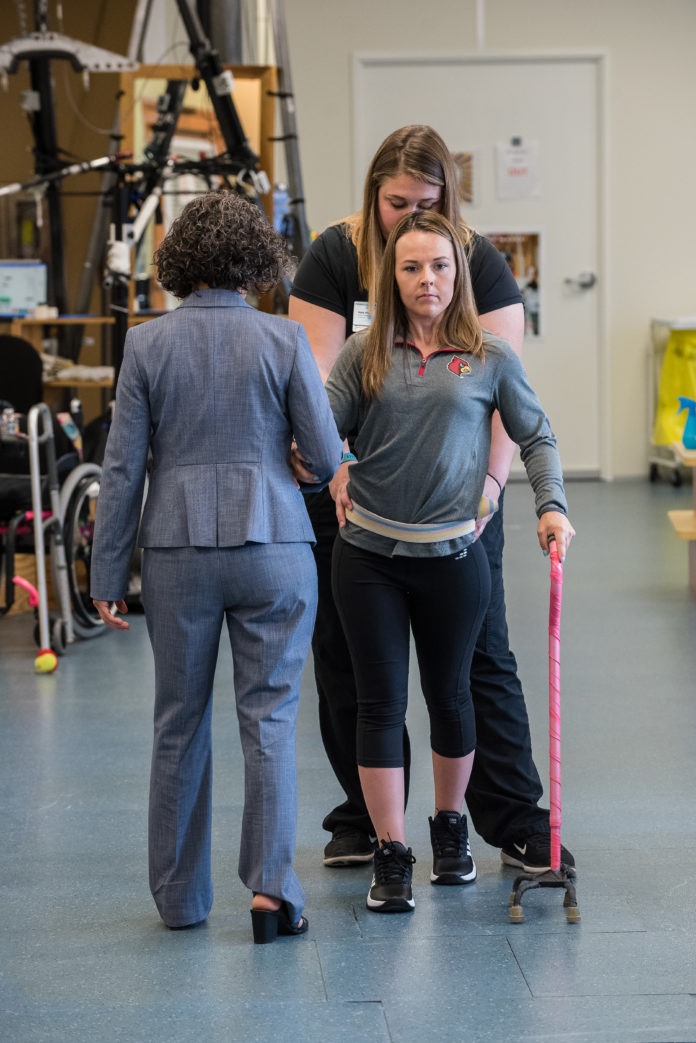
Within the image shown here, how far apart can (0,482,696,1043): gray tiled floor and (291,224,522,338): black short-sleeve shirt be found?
1.11 meters

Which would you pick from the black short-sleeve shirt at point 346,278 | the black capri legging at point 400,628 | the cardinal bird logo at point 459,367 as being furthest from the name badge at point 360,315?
the black capri legging at point 400,628

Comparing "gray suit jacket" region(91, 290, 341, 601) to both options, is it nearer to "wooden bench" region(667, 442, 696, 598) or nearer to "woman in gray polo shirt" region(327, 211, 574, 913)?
"woman in gray polo shirt" region(327, 211, 574, 913)

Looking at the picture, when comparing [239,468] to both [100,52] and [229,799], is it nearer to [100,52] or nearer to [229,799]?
[229,799]

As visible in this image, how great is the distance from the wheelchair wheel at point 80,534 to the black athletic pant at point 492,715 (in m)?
2.27

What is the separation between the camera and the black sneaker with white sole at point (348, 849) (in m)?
2.69

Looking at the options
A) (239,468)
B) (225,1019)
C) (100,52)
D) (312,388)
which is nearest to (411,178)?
(312,388)

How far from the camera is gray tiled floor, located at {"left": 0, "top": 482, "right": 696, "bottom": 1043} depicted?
80.5 inches

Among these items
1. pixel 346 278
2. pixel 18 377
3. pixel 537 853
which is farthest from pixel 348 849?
pixel 18 377

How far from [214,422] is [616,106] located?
7.13m

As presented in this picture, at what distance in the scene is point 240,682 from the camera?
90.0 inches

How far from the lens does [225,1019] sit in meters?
2.04

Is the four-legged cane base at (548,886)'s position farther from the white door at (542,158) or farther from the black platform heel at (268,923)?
the white door at (542,158)

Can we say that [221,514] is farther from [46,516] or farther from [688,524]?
[688,524]

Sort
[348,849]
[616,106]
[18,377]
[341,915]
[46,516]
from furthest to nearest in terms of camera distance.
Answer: [616,106], [18,377], [46,516], [348,849], [341,915]
